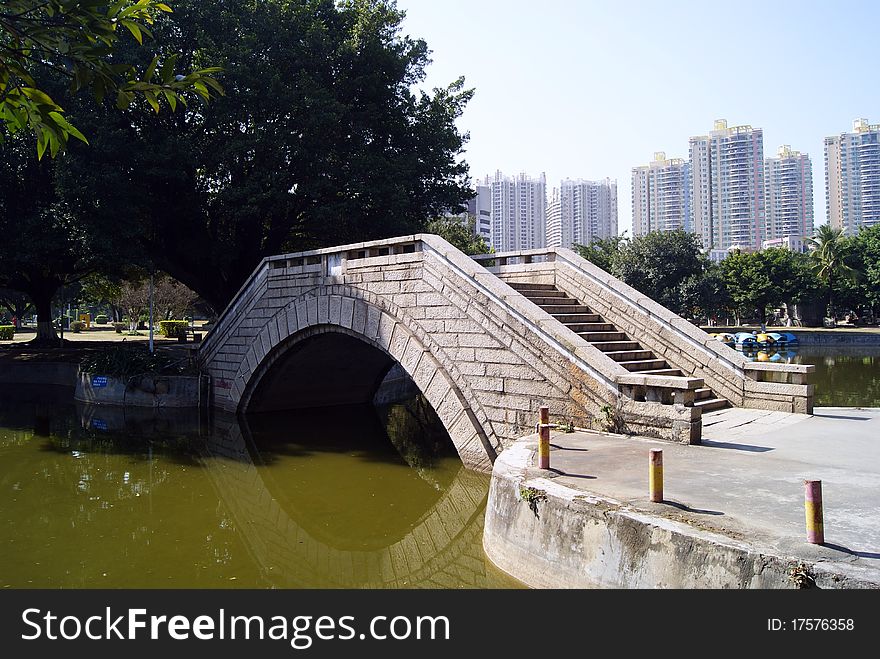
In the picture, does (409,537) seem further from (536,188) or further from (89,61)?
(536,188)

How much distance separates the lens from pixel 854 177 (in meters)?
112

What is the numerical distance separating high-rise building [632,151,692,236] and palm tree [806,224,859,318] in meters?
60.8

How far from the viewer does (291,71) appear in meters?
21.4

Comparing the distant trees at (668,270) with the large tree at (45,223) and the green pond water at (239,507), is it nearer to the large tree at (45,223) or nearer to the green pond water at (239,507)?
the green pond water at (239,507)

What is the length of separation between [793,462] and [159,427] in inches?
553

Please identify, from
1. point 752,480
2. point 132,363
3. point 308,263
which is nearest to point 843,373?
point 308,263

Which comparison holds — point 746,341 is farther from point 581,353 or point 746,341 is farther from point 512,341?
point 581,353

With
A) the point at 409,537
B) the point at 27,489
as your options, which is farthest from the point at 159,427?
the point at 409,537

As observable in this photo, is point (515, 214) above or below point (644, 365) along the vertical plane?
above

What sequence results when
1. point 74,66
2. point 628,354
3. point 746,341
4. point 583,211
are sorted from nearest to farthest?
point 74,66
point 628,354
point 746,341
point 583,211

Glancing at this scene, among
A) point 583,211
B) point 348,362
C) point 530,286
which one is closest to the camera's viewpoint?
point 530,286

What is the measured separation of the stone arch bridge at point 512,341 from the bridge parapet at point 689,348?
21 millimetres

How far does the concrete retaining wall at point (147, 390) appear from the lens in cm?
1830

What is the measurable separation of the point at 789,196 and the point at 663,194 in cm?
2219
